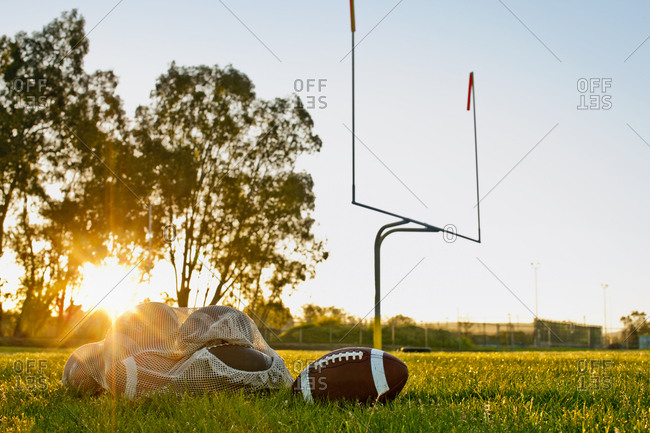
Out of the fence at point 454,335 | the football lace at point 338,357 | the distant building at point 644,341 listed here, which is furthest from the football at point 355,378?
the distant building at point 644,341

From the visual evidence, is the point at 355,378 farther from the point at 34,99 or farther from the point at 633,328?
the point at 633,328

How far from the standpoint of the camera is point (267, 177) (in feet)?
78.1

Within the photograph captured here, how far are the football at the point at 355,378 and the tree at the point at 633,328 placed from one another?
37.0 ft

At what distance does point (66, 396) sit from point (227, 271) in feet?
63.9

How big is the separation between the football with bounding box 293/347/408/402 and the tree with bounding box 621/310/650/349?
11278 mm

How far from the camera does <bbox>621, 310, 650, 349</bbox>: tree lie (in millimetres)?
32438

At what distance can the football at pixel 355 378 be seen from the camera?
3.01 metres

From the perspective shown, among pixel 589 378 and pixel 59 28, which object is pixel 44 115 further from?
pixel 589 378

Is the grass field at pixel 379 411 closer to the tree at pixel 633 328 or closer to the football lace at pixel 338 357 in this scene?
the football lace at pixel 338 357

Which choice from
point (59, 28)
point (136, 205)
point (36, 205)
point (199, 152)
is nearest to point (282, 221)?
point (199, 152)

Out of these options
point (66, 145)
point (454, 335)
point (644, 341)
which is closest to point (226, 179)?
point (66, 145)

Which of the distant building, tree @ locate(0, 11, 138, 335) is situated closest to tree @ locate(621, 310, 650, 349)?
the distant building

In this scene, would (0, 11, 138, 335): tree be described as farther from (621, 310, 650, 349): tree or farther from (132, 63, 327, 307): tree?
(621, 310, 650, 349): tree

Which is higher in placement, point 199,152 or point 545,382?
point 199,152
